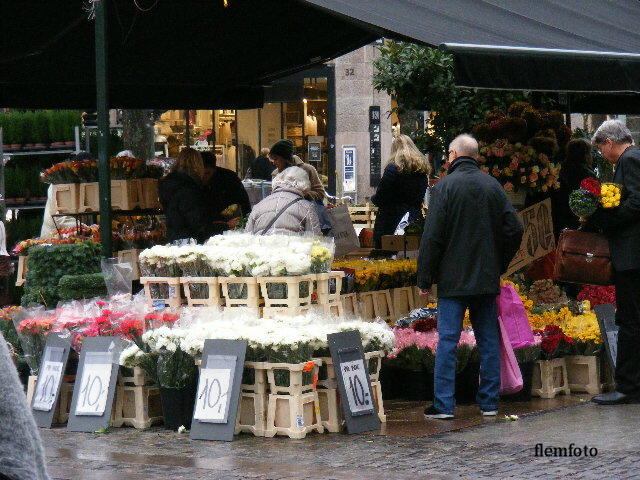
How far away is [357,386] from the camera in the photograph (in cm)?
812

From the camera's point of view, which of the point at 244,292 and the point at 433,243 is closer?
the point at 433,243

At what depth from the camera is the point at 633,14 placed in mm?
11922

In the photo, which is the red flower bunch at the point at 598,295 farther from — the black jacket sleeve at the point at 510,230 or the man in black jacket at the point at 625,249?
the black jacket sleeve at the point at 510,230

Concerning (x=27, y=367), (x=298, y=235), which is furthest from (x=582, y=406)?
(x=27, y=367)

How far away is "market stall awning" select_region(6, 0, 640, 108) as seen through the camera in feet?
30.9

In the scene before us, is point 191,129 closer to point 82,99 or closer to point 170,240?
point 82,99

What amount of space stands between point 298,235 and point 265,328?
5.25 feet

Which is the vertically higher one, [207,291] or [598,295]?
[207,291]

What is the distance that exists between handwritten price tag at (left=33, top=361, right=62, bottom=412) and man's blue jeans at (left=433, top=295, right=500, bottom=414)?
2700mm

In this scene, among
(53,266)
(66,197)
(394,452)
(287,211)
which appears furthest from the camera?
(66,197)

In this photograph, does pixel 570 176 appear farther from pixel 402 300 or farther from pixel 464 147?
pixel 464 147

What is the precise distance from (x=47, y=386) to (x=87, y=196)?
3.61 m

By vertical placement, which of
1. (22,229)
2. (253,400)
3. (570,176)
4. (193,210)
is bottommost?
(253,400)

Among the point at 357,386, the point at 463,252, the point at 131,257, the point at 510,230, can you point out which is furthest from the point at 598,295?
the point at 131,257
